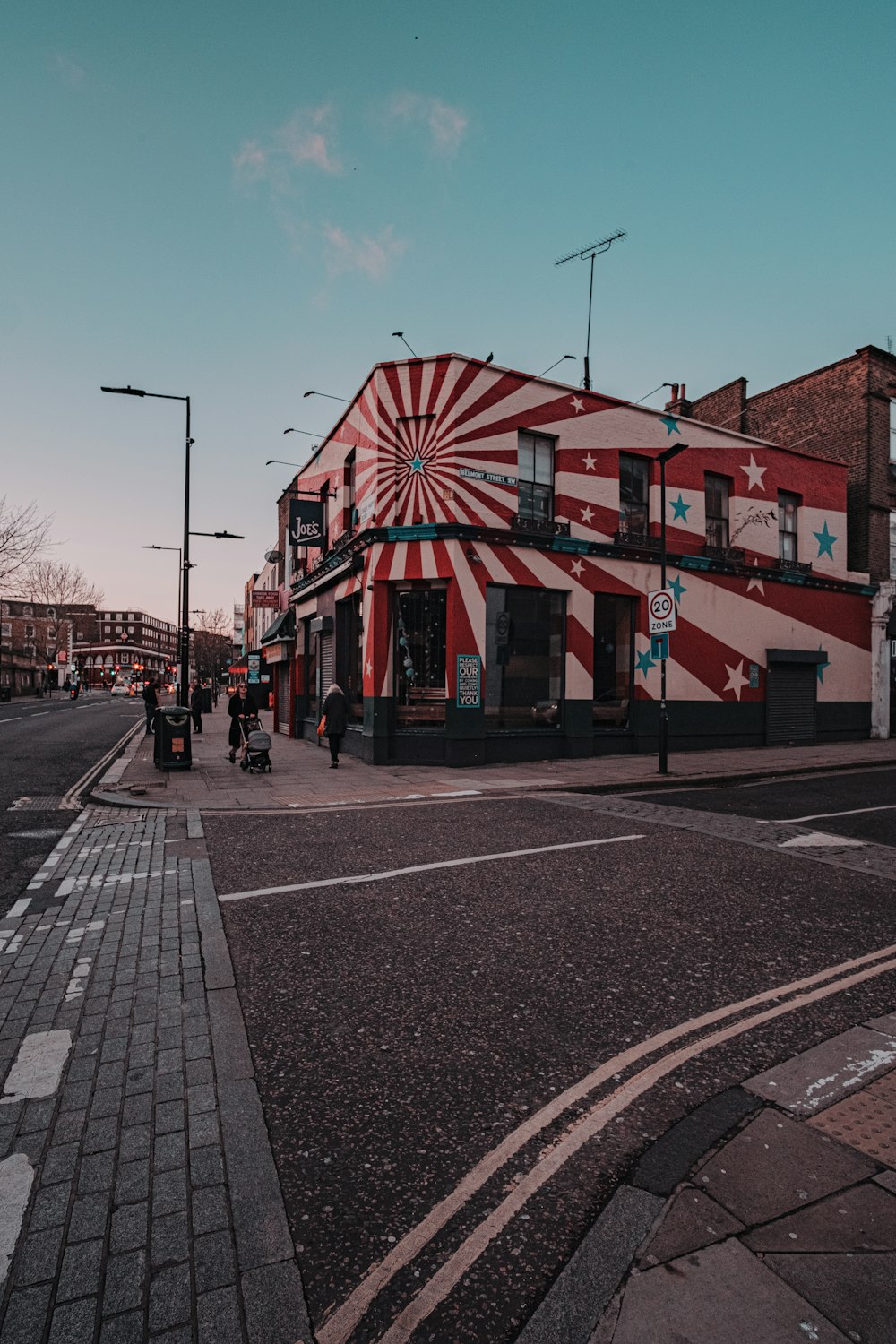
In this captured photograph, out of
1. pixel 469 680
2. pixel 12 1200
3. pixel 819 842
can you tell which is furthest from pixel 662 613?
pixel 12 1200

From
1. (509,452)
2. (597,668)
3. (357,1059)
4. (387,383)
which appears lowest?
(357,1059)

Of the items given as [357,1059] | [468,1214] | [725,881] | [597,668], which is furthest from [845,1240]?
[597,668]

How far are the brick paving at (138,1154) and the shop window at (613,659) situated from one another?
43.2ft

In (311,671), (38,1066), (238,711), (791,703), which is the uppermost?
(311,671)

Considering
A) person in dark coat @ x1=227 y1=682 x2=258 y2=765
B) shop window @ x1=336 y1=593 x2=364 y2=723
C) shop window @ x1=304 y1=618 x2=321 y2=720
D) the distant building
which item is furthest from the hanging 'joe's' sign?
the distant building

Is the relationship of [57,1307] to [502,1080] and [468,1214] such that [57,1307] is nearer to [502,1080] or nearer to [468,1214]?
[468,1214]

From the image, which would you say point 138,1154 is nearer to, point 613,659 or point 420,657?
point 420,657

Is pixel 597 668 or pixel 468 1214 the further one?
pixel 597 668

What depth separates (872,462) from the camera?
72.0 ft

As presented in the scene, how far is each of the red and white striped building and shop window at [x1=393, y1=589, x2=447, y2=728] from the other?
0.14 ft

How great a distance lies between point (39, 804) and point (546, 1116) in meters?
9.69

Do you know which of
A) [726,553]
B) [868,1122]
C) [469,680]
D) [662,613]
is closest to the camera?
[868,1122]

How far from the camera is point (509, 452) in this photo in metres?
15.6

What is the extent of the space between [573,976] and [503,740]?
444 inches
